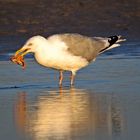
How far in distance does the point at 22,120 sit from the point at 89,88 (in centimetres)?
279

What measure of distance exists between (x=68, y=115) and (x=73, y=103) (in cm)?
99

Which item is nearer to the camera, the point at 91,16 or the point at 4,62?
the point at 4,62

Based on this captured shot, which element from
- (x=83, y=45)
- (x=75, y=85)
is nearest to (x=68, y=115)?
(x=75, y=85)

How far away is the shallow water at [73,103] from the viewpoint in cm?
988

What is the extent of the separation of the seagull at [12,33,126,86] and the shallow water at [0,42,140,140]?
0.27 meters

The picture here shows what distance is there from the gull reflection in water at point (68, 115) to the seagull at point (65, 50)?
0.89 metres

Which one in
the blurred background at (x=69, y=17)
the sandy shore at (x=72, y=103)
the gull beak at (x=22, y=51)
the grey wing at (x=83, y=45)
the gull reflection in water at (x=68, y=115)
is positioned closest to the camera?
the gull reflection in water at (x=68, y=115)

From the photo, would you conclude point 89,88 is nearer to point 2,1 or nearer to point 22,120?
point 22,120

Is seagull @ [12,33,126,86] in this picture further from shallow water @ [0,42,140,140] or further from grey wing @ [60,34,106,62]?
shallow water @ [0,42,140,140]

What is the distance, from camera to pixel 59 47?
14070 mm

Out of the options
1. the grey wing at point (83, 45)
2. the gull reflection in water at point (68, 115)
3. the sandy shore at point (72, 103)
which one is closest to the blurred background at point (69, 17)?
the sandy shore at point (72, 103)

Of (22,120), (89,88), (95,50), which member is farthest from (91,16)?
(22,120)

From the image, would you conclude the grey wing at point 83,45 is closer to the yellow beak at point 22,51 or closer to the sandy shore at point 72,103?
the sandy shore at point 72,103

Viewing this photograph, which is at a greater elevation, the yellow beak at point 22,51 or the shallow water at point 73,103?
the yellow beak at point 22,51
